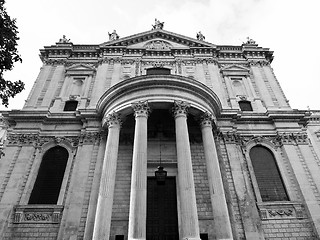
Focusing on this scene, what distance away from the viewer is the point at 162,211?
603 inches

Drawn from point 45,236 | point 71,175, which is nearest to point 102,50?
point 71,175

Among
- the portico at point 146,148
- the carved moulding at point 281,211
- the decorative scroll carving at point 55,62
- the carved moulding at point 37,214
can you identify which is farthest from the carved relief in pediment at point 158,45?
the carved moulding at point 37,214

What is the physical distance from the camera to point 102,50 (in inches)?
952

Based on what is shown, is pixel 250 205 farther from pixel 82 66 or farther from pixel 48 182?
pixel 82 66

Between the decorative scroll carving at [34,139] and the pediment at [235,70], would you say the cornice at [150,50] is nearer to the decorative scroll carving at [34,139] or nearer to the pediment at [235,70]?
the pediment at [235,70]

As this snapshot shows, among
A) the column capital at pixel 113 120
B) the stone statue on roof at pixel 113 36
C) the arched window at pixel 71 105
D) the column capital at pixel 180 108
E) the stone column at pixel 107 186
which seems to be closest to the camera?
the stone column at pixel 107 186

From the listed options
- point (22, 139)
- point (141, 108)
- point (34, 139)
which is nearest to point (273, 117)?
point (141, 108)

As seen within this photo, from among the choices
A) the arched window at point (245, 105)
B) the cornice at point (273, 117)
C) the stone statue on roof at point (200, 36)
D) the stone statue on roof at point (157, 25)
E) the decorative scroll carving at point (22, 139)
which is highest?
the stone statue on roof at point (157, 25)

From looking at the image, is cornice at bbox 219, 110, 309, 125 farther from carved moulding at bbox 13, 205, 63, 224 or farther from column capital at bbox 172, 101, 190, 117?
carved moulding at bbox 13, 205, 63, 224

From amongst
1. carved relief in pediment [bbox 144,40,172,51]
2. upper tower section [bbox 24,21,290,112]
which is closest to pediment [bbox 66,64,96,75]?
upper tower section [bbox 24,21,290,112]

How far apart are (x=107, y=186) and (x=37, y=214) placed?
4764 millimetres

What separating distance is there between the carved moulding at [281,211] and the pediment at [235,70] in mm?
11940

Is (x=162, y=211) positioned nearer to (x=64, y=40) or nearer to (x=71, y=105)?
(x=71, y=105)

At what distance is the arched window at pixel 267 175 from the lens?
16.2 m
